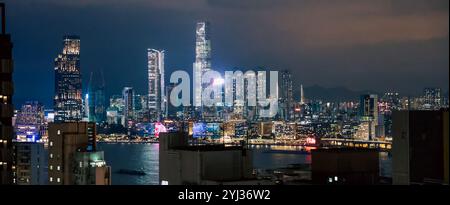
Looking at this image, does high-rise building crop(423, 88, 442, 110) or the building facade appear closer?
the building facade

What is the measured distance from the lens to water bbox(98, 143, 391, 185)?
1722 centimetres

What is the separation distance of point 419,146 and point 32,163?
9.72 meters

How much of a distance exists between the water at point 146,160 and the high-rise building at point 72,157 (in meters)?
6.01

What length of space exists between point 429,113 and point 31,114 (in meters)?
22.2

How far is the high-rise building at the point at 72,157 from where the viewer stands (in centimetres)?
770

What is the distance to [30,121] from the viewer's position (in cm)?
2461

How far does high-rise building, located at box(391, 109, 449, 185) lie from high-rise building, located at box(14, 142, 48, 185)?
856 centimetres

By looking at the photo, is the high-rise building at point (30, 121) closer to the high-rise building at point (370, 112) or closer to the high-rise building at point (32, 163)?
the high-rise building at point (32, 163)

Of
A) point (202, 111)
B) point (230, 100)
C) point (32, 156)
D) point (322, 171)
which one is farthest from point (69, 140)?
point (202, 111)

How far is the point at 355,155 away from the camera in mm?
6508

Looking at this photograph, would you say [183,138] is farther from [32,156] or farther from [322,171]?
[32,156]

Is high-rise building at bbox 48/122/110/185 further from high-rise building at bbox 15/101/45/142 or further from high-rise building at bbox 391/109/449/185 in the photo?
high-rise building at bbox 15/101/45/142

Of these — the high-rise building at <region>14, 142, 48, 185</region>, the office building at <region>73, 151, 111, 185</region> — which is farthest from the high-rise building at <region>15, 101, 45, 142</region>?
the office building at <region>73, 151, 111, 185</region>

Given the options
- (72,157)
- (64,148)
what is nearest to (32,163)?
(64,148)
